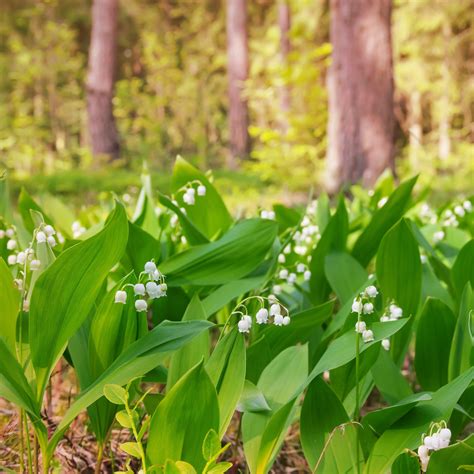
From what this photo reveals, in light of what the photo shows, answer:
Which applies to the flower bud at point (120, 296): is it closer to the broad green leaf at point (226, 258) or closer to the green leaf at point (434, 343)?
the broad green leaf at point (226, 258)

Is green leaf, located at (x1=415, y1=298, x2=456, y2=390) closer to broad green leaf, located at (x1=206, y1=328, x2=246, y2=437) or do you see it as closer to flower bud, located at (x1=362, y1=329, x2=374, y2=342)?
flower bud, located at (x1=362, y1=329, x2=374, y2=342)

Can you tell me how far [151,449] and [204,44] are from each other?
23.7 meters

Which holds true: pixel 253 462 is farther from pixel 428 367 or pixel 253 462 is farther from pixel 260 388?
pixel 428 367

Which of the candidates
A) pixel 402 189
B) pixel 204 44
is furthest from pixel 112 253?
pixel 204 44

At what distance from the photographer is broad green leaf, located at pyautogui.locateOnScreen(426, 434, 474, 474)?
1049 mm

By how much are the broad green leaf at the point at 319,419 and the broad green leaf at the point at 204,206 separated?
33.9 inches

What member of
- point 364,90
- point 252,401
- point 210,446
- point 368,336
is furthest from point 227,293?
point 364,90

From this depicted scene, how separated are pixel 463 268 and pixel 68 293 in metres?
1.05

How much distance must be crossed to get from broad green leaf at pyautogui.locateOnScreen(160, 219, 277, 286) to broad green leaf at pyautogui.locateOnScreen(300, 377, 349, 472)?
0.46 metres

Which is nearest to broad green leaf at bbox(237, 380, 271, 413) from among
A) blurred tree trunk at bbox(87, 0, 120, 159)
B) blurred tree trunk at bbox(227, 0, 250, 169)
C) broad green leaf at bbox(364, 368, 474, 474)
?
broad green leaf at bbox(364, 368, 474, 474)

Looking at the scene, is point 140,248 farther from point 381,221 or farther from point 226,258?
point 381,221

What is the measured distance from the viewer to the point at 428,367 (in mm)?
1570

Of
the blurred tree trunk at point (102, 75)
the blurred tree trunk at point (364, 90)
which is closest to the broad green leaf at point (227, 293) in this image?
the blurred tree trunk at point (364, 90)

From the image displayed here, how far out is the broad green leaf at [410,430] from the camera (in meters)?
1.17
